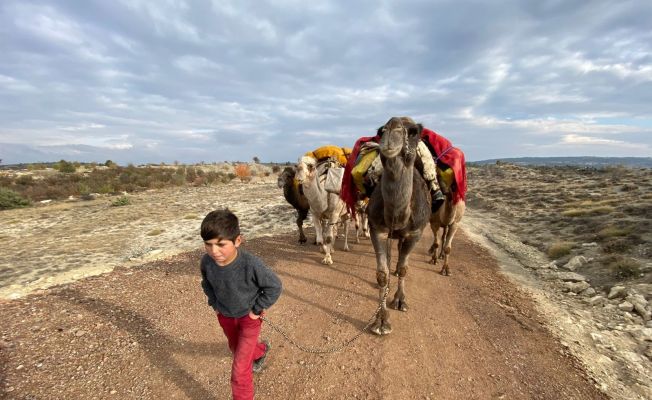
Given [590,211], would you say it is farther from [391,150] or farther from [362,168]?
[391,150]

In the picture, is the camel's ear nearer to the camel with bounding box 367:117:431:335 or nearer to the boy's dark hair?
the camel with bounding box 367:117:431:335

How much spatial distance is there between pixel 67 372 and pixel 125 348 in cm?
67

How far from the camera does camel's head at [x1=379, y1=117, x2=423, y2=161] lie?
4.07 meters

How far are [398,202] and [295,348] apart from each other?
260 cm

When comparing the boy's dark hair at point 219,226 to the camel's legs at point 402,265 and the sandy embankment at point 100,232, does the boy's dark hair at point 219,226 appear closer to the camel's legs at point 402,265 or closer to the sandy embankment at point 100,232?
the camel's legs at point 402,265

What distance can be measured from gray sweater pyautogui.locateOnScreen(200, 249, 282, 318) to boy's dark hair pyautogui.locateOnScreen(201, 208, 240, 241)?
306 mm

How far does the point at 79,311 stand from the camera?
5.55 m

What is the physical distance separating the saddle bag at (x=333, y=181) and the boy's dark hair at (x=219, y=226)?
18.4 feet

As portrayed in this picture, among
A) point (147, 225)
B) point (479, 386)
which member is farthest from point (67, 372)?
point (147, 225)

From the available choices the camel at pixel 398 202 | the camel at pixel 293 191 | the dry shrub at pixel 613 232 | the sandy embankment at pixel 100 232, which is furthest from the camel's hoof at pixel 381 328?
the dry shrub at pixel 613 232

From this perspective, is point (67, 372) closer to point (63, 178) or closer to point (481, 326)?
point (481, 326)

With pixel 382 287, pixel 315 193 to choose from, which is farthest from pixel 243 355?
pixel 315 193

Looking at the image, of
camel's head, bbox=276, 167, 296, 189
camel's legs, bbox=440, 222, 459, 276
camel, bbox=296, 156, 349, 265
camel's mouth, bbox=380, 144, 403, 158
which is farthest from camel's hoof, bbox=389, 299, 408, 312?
camel's head, bbox=276, 167, 296, 189

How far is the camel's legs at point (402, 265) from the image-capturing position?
18.1ft
